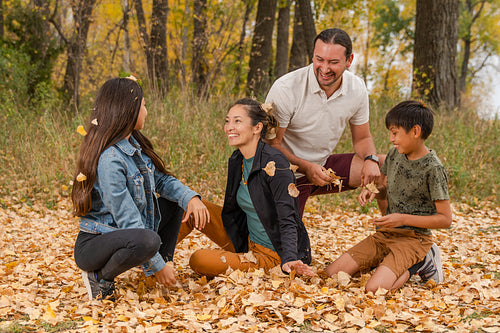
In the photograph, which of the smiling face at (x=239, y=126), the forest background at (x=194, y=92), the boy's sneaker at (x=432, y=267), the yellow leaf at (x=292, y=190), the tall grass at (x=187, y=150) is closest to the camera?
the yellow leaf at (x=292, y=190)

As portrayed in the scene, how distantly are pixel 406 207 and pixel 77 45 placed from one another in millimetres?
7731

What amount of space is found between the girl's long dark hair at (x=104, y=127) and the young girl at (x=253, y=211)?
674mm

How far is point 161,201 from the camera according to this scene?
10.5 feet

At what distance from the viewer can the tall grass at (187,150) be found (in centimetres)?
590

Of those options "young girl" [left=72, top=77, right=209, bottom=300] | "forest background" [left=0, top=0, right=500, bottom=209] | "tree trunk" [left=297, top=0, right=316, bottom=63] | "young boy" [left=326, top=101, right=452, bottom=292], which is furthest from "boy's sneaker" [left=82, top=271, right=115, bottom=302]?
"tree trunk" [left=297, top=0, right=316, bottom=63]

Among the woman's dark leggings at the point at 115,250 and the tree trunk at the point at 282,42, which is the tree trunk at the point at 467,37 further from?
the woman's dark leggings at the point at 115,250

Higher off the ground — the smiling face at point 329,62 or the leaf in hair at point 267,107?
the smiling face at point 329,62

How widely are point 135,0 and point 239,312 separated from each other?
26.0ft

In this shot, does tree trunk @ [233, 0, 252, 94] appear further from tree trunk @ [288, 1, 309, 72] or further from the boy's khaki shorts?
the boy's khaki shorts

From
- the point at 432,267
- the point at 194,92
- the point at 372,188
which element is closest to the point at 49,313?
the point at 372,188

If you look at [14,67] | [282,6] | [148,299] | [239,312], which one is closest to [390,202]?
[239,312]

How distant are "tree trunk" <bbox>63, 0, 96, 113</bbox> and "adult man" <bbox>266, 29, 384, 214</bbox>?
18.9 ft

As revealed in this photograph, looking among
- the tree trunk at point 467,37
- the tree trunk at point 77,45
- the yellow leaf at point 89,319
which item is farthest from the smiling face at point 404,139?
the tree trunk at point 467,37

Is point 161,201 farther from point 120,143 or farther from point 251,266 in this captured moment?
point 251,266
